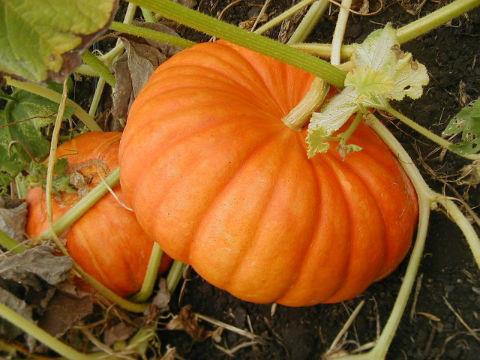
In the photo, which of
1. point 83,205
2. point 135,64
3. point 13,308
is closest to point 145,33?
point 135,64

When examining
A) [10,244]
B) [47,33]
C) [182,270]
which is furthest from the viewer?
[182,270]

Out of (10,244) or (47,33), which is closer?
(47,33)

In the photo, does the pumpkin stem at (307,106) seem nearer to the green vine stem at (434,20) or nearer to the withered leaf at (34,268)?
the green vine stem at (434,20)

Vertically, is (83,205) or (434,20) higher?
(434,20)

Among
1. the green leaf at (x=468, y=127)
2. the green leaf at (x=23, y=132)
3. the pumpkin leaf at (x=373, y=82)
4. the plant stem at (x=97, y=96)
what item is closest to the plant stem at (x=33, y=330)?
the green leaf at (x=23, y=132)

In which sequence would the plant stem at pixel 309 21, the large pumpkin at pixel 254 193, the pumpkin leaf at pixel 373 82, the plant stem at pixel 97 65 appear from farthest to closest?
the plant stem at pixel 309 21, the plant stem at pixel 97 65, the large pumpkin at pixel 254 193, the pumpkin leaf at pixel 373 82

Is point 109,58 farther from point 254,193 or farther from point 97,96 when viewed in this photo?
point 254,193

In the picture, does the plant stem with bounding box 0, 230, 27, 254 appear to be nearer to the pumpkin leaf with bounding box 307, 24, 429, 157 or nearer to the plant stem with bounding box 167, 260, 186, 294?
the plant stem with bounding box 167, 260, 186, 294

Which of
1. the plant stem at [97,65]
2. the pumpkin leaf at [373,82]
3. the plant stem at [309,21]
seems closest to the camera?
the pumpkin leaf at [373,82]
